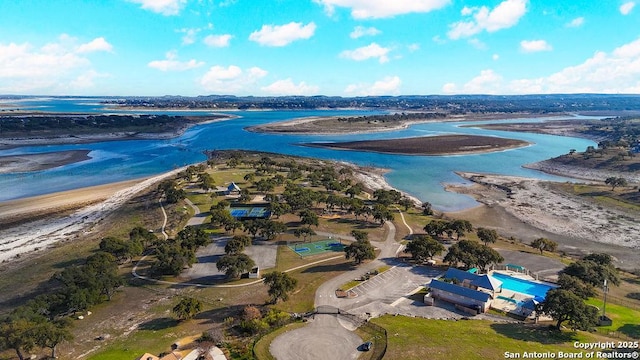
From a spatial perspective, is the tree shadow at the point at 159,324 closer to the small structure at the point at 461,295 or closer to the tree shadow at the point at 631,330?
the small structure at the point at 461,295

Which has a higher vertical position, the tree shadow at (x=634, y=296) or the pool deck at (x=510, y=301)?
the pool deck at (x=510, y=301)

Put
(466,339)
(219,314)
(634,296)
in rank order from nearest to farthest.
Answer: (466,339) → (219,314) → (634,296)

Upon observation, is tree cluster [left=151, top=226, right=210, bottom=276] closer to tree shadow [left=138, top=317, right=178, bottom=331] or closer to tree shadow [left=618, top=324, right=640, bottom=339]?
tree shadow [left=138, top=317, right=178, bottom=331]

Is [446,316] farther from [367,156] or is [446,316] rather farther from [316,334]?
[367,156]

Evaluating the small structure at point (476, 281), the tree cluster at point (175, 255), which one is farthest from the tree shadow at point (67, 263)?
the small structure at point (476, 281)

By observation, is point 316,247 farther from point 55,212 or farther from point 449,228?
point 55,212

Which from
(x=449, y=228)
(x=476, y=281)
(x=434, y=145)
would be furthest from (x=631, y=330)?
(x=434, y=145)

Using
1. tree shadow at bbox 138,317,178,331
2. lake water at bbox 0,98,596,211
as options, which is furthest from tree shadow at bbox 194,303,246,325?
lake water at bbox 0,98,596,211

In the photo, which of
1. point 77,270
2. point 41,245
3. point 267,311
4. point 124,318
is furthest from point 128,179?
point 267,311
